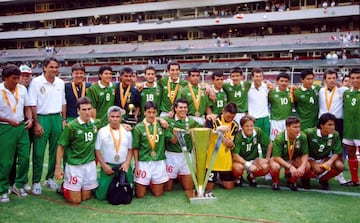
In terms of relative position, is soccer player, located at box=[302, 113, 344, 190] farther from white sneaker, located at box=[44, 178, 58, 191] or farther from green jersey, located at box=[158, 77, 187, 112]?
white sneaker, located at box=[44, 178, 58, 191]

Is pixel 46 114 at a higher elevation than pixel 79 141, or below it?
higher

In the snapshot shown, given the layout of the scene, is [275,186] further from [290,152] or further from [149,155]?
[149,155]

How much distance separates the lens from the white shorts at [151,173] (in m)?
5.62

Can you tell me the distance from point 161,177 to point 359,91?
368 centimetres

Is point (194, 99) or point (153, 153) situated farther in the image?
point (194, 99)

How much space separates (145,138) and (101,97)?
4.92 ft

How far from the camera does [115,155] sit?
5.55 meters

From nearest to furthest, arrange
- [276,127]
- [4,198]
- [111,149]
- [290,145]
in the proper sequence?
[4,198], [111,149], [290,145], [276,127]

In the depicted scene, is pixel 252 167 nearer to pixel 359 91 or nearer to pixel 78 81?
pixel 359 91

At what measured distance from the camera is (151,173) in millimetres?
5672

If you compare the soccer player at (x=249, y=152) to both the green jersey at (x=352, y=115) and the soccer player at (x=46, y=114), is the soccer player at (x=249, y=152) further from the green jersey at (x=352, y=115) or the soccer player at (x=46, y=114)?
the soccer player at (x=46, y=114)

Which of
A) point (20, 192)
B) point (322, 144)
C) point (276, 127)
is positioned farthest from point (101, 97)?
point (322, 144)

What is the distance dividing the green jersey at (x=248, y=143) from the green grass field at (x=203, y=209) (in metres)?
0.62

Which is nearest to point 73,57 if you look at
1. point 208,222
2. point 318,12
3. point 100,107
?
point 318,12
